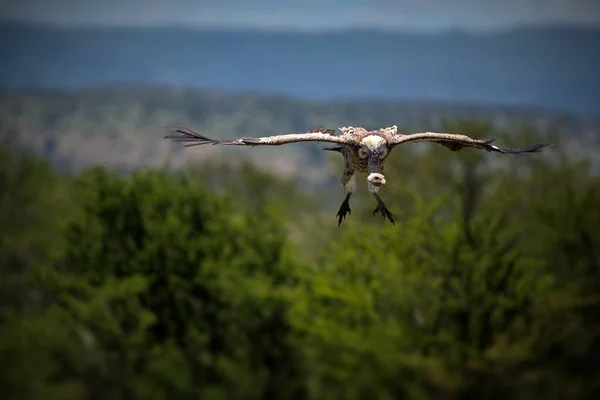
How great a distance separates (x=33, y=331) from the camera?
4047 centimetres

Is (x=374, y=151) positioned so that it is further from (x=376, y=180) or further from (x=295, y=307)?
(x=295, y=307)

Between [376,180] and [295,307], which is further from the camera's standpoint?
[295,307]

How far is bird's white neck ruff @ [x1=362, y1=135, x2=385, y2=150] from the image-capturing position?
19.6 m

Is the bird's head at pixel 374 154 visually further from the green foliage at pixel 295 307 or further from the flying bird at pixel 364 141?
the green foliage at pixel 295 307

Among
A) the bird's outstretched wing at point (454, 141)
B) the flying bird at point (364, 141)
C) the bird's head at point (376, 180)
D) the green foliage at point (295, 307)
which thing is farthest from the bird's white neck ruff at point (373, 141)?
the green foliage at point (295, 307)

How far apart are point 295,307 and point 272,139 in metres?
23.1

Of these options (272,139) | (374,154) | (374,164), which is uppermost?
(272,139)

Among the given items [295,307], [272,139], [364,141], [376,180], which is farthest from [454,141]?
[295,307]

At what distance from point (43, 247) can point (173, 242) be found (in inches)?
1427

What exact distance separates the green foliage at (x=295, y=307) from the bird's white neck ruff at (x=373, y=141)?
54.4 ft

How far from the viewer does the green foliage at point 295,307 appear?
36906 millimetres

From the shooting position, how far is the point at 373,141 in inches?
774

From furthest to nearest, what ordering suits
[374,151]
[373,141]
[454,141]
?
1. [454,141]
2. [373,141]
3. [374,151]

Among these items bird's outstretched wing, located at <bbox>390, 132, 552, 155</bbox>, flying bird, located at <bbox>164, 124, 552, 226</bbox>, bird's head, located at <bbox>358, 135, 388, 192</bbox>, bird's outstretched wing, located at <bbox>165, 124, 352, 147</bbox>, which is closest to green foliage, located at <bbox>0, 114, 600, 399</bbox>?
bird's outstretched wing, located at <bbox>390, 132, 552, 155</bbox>
